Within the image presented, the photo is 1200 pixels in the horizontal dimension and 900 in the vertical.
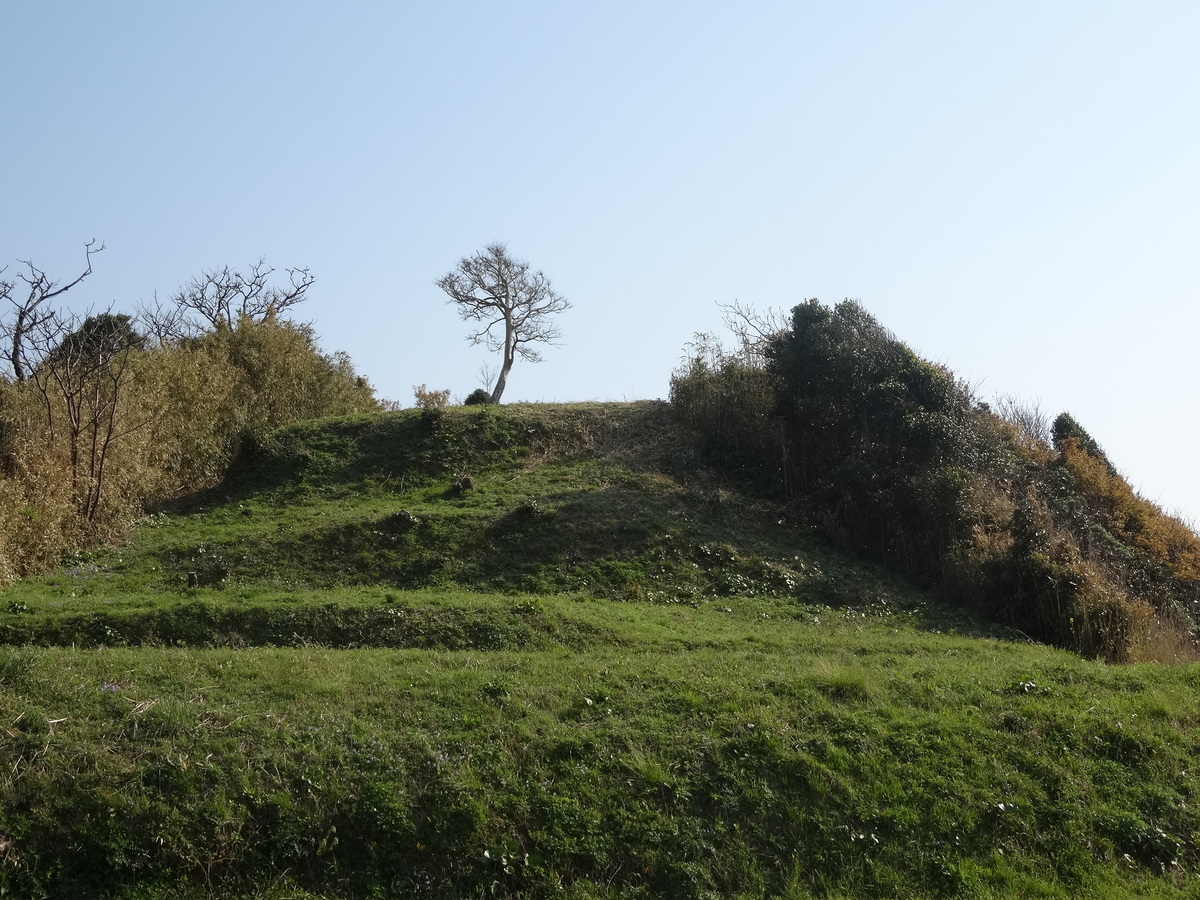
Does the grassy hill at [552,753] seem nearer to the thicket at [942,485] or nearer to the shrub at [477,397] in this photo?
the thicket at [942,485]

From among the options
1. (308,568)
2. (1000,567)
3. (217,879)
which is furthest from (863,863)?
(308,568)

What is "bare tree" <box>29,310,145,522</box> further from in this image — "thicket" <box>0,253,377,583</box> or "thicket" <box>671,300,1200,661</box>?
"thicket" <box>671,300,1200,661</box>

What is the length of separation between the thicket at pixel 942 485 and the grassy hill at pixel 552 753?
1742mm

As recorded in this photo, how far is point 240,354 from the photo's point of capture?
28.5m

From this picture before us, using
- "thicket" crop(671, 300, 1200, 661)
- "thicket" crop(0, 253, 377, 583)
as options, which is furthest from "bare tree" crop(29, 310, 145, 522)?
"thicket" crop(671, 300, 1200, 661)

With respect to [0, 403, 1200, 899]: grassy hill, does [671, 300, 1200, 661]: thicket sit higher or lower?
higher

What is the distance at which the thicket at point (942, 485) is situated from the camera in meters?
17.3

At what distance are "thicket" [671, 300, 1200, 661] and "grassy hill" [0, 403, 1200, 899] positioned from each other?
5.72 feet

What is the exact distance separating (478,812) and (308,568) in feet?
34.4

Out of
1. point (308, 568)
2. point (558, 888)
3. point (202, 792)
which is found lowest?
point (558, 888)

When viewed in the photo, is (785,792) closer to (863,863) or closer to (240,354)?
(863,863)

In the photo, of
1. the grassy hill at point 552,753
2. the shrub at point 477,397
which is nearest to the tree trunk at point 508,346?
the shrub at point 477,397

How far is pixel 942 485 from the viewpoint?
2109cm

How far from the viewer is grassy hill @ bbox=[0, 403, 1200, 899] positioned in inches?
316
